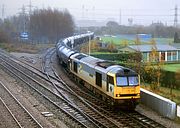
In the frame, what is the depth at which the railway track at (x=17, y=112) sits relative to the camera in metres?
19.8

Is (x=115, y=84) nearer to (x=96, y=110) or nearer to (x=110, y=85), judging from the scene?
(x=110, y=85)

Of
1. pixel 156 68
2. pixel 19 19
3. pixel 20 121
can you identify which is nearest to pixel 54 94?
pixel 20 121

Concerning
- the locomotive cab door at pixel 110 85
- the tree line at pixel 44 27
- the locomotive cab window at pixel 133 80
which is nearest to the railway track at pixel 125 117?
the locomotive cab door at pixel 110 85

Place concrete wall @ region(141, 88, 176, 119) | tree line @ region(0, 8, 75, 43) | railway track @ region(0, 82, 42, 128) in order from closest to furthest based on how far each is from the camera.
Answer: railway track @ region(0, 82, 42, 128)
concrete wall @ region(141, 88, 176, 119)
tree line @ region(0, 8, 75, 43)

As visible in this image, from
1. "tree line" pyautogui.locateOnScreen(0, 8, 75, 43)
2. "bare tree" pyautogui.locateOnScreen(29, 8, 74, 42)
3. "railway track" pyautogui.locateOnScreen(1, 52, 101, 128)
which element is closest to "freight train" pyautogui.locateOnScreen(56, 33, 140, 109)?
"railway track" pyautogui.locateOnScreen(1, 52, 101, 128)

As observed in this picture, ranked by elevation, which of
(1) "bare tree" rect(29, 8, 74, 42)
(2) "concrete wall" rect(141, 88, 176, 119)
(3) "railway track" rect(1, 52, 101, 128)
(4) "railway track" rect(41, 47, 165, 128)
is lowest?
(4) "railway track" rect(41, 47, 165, 128)

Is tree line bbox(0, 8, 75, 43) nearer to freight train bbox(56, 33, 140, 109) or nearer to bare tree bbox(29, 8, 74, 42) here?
bare tree bbox(29, 8, 74, 42)

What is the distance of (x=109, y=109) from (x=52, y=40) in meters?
87.9

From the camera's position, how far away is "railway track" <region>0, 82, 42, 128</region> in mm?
19756

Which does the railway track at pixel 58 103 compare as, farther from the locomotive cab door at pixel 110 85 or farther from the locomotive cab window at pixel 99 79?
the locomotive cab window at pixel 99 79

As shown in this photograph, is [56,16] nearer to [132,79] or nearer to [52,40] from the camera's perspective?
[52,40]

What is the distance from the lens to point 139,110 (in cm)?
2348

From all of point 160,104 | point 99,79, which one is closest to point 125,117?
point 160,104

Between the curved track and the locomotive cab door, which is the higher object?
the locomotive cab door
